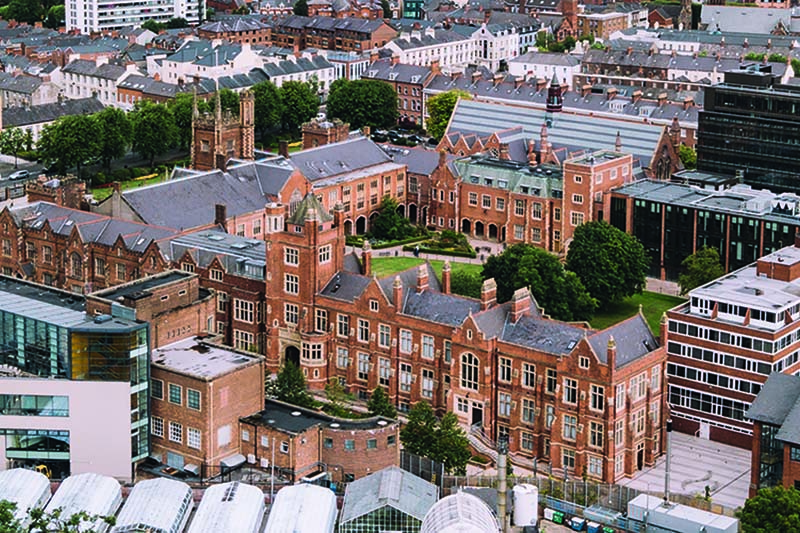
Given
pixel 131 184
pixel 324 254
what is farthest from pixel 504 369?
pixel 131 184

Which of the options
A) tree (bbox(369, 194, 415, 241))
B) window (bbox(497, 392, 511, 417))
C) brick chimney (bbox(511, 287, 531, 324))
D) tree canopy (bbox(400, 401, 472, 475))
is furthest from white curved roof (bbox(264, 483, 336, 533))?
tree (bbox(369, 194, 415, 241))

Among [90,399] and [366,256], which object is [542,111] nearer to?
[366,256]

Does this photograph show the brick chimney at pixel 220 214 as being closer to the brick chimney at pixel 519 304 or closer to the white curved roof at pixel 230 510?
the brick chimney at pixel 519 304

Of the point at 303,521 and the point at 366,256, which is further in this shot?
the point at 366,256

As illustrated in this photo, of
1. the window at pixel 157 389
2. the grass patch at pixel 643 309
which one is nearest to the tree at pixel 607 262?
the grass patch at pixel 643 309

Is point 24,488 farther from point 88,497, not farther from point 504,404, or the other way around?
point 504,404

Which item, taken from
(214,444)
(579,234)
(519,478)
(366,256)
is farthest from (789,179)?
(214,444)
